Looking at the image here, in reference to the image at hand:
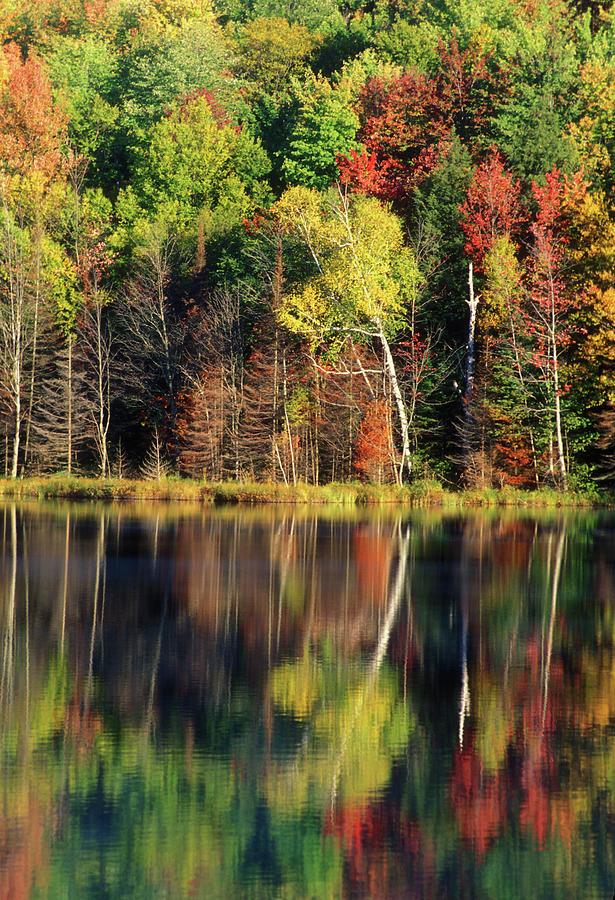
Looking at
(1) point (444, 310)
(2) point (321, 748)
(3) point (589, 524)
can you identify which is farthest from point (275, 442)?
(2) point (321, 748)

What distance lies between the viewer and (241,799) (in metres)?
11.0

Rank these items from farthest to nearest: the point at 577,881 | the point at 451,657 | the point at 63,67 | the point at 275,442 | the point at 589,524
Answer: the point at 63,67 → the point at 275,442 → the point at 589,524 → the point at 451,657 → the point at 577,881

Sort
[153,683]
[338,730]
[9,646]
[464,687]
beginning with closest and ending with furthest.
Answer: [338,730] < [153,683] < [464,687] < [9,646]

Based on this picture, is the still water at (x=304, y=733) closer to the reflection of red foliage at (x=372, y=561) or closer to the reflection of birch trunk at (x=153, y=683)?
the reflection of birch trunk at (x=153, y=683)

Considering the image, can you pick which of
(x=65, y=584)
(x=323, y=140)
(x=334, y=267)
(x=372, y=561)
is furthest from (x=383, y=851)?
(x=323, y=140)

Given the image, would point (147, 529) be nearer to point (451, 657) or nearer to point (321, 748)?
point (451, 657)

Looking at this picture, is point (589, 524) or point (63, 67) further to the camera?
point (63, 67)

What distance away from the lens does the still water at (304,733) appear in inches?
375

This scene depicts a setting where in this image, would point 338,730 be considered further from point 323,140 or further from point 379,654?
point 323,140

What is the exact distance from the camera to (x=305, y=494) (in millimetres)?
52594

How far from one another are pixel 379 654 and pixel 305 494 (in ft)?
113

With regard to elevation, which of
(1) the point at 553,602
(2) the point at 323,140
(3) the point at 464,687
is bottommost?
(3) the point at 464,687

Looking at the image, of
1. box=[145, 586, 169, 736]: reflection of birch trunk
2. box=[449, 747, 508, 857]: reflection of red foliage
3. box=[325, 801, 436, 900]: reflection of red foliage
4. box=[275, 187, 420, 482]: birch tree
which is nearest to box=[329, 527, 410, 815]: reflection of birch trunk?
box=[325, 801, 436, 900]: reflection of red foliage

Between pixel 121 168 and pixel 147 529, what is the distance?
5268cm
